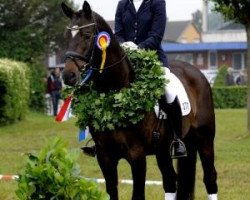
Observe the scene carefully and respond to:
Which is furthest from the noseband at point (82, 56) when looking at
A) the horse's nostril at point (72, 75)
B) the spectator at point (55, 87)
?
the spectator at point (55, 87)

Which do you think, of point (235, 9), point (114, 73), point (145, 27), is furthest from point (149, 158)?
point (114, 73)

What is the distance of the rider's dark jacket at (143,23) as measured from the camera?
24.2ft

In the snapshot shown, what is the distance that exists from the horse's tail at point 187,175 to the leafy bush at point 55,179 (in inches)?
160

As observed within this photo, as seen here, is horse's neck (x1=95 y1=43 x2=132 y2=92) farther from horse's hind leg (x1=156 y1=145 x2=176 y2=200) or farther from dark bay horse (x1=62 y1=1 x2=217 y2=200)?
horse's hind leg (x1=156 y1=145 x2=176 y2=200)

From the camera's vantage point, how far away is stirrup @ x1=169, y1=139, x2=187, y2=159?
Result: 7614 mm

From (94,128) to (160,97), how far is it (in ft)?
2.55

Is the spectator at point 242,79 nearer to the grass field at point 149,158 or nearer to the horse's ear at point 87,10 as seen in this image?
the grass field at point 149,158

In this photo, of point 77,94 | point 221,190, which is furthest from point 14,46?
point 77,94

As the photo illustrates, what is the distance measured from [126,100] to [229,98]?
33.1m

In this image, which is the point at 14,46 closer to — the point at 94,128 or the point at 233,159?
the point at 233,159

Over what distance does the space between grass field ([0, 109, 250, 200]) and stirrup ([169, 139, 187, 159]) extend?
1413mm

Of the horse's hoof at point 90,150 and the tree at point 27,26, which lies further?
the tree at point 27,26

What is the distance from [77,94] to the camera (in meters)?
7.01

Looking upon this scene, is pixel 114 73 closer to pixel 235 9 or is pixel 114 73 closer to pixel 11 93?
pixel 235 9
